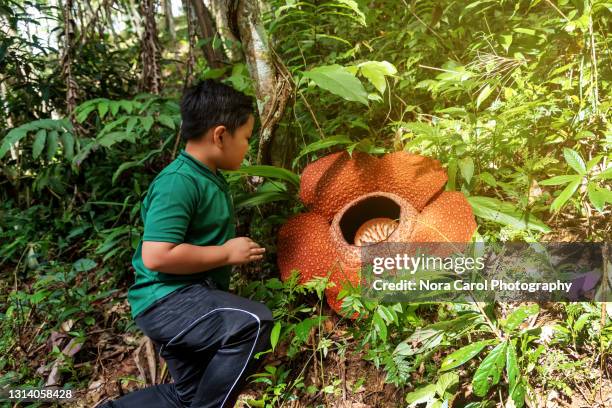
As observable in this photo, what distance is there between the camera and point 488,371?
160 centimetres

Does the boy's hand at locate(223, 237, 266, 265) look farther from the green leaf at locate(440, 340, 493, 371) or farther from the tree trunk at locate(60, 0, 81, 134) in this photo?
the tree trunk at locate(60, 0, 81, 134)

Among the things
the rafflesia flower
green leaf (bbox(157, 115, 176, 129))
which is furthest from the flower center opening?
green leaf (bbox(157, 115, 176, 129))

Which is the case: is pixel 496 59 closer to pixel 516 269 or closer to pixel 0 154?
pixel 516 269

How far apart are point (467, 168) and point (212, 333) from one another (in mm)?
1471

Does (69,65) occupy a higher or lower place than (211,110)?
higher

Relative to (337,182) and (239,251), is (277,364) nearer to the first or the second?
(239,251)

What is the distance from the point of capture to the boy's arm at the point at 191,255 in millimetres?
1714

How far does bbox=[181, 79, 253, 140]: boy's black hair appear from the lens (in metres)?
1.91

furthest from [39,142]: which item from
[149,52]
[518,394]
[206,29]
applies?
[518,394]

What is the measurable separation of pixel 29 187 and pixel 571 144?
4186 mm

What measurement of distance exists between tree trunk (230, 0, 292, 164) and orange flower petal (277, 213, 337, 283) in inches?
22.6

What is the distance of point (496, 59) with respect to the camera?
9.57ft

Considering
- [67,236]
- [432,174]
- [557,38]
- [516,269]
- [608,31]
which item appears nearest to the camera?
[516,269]

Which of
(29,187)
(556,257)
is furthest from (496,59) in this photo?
(29,187)
